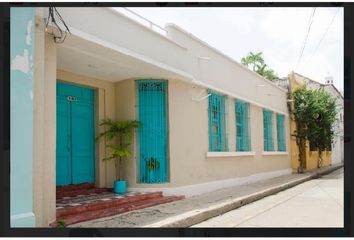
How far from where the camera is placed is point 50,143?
5.71 metres

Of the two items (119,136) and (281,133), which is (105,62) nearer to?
(119,136)

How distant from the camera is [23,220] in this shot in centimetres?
453

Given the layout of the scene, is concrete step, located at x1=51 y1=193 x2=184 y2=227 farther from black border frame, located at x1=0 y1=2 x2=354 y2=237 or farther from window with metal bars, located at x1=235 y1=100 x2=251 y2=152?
window with metal bars, located at x1=235 y1=100 x2=251 y2=152

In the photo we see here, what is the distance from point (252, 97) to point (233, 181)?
4105 millimetres

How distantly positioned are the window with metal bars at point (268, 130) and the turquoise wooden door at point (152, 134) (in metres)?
8.22

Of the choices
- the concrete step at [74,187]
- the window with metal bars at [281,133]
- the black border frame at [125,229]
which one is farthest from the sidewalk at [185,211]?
the window with metal bars at [281,133]

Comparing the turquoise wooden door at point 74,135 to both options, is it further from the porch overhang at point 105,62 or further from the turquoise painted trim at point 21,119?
the turquoise painted trim at point 21,119

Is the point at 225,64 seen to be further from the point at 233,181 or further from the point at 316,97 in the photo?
the point at 316,97

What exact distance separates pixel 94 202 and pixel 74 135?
200 centimetres

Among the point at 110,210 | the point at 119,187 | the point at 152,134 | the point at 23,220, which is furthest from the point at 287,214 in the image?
the point at 23,220

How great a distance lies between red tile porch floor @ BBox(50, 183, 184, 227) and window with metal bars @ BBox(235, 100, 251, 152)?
5.00 metres

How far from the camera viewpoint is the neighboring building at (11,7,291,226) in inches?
223

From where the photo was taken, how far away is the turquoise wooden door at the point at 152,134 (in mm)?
9094

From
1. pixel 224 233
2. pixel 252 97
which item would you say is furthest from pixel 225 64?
pixel 224 233
